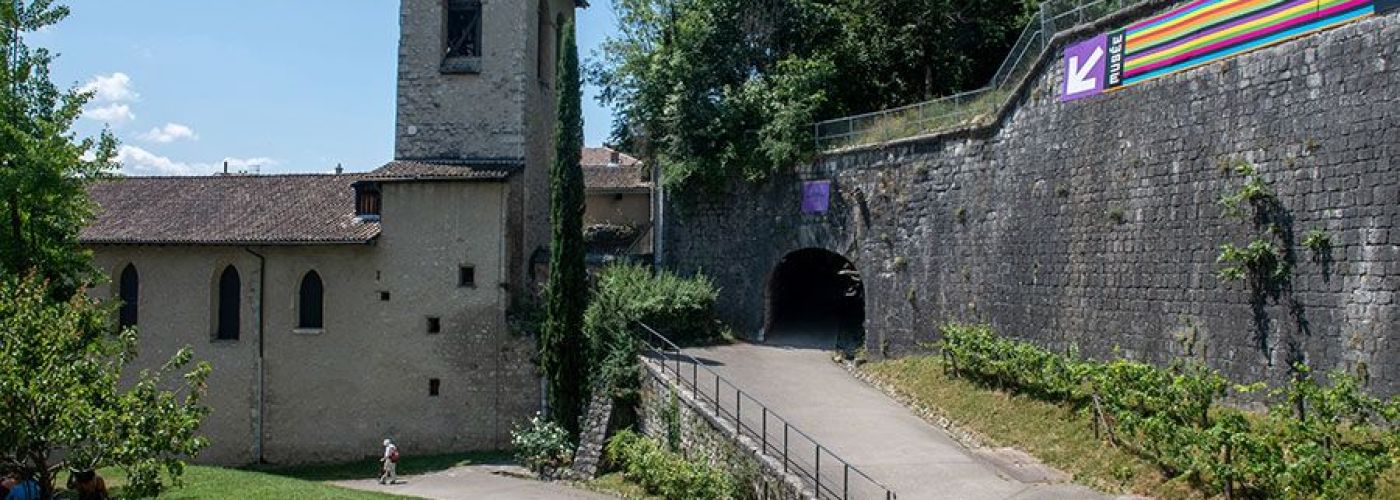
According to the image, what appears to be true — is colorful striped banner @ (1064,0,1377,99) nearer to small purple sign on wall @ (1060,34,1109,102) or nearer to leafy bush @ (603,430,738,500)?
small purple sign on wall @ (1060,34,1109,102)

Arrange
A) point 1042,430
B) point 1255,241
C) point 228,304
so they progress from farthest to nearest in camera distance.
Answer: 1. point 228,304
2. point 1042,430
3. point 1255,241

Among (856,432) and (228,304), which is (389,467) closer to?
(228,304)

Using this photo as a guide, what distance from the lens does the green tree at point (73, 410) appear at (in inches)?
427

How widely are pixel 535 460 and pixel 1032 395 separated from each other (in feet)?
35.0

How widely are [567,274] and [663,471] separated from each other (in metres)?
6.13

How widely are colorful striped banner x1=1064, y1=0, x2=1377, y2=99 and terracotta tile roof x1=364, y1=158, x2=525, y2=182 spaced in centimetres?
1377

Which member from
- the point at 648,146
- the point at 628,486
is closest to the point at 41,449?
the point at 628,486

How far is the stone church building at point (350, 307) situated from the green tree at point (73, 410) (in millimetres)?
12962

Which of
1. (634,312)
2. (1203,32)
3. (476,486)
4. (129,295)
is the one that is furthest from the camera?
(129,295)

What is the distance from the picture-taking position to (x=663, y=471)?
18531mm

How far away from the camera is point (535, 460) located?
73.8ft

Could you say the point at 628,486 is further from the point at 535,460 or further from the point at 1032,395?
the point at 1032,395

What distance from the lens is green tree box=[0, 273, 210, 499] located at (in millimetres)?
10836

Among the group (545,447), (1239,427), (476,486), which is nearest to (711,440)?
(545,447)
